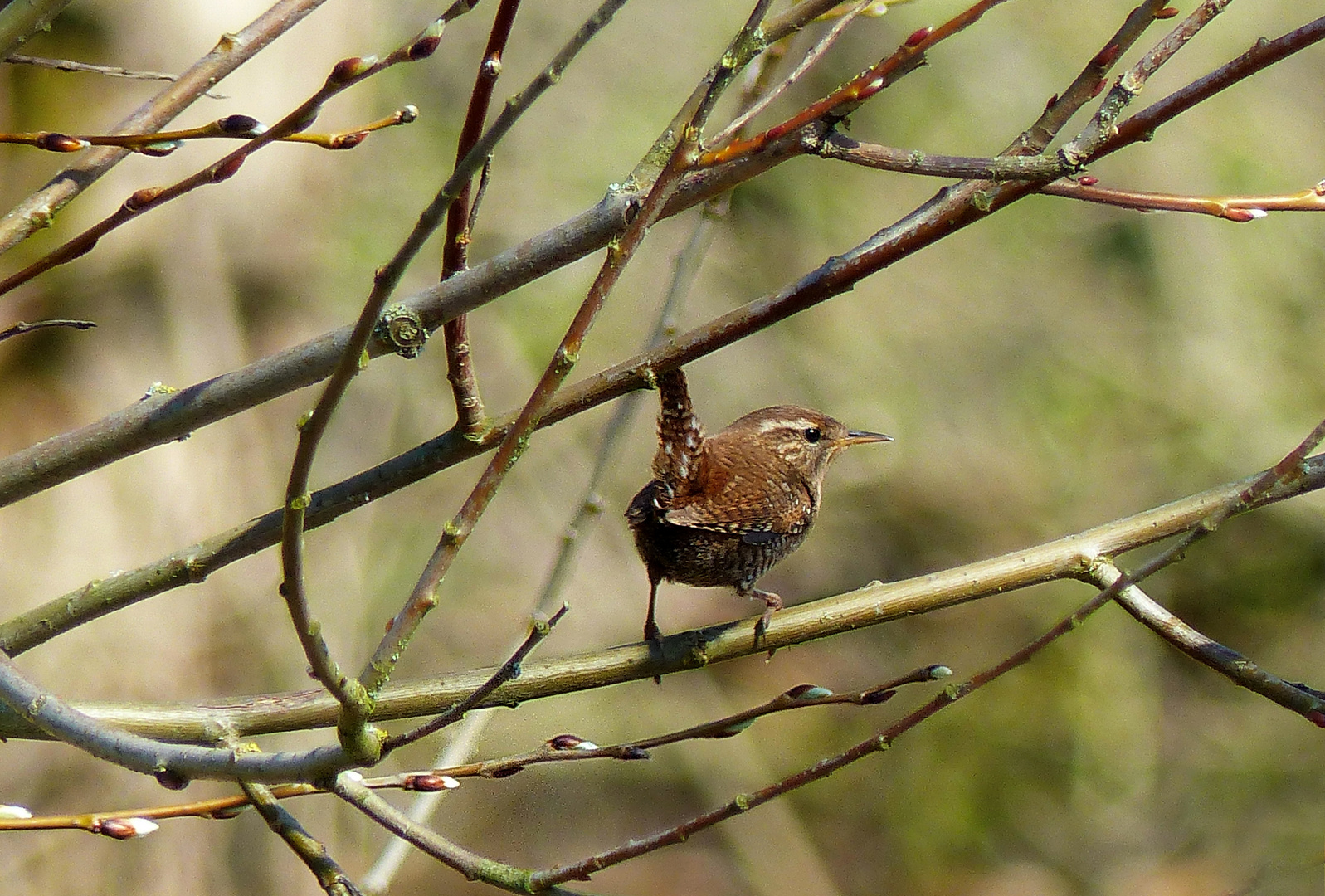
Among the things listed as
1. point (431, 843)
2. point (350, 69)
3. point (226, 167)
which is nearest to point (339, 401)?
point (350, 69)

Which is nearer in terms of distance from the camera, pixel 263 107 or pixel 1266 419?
pixel 263 107

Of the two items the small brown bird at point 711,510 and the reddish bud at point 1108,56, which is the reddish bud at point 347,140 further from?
the small brown bird at point 711,510

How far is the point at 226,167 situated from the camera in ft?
4.85

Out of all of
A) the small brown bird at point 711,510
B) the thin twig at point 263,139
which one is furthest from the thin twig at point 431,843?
the small brown bird at point 711,510

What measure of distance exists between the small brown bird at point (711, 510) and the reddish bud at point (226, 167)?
1.22m

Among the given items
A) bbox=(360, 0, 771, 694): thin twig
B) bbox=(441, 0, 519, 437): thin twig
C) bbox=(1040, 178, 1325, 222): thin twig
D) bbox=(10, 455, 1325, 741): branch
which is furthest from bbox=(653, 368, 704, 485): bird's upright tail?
bbox=(360, 0, 771, 694): thin twig

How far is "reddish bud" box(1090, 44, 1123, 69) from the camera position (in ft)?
4.98

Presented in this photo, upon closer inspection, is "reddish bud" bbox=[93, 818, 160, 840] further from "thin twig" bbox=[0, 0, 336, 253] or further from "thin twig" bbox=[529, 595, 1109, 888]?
"thin twig" bbox=[0, 0, 336, 253]

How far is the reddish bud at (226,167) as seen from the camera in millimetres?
1458

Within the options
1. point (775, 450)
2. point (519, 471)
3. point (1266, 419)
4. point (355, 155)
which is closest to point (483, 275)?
point (775, 450)

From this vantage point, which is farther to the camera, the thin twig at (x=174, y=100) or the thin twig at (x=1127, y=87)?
the thin twig at (x=174, y=100)

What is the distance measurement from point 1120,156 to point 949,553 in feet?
7.56

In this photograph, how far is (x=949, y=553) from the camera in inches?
242

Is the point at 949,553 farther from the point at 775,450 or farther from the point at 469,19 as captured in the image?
the point at 469,19
